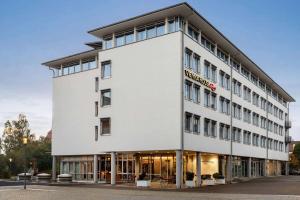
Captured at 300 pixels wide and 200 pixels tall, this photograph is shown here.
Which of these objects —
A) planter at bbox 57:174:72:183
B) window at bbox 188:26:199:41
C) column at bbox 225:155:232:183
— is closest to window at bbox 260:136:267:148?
column at bbox 225:155:232:183

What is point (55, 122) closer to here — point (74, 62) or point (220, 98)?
point (74, 62)

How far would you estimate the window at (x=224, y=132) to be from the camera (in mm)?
52200

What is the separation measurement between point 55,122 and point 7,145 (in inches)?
1967

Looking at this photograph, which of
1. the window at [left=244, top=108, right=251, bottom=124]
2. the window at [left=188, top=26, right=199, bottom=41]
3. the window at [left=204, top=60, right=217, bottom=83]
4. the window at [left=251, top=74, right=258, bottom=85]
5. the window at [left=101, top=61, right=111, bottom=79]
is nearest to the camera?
the window at [left=188, top=26, right=199, bottom=41]

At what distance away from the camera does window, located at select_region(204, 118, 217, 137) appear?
47359 mm

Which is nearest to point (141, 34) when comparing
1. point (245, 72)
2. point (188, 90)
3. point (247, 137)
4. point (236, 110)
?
point (188, 90)

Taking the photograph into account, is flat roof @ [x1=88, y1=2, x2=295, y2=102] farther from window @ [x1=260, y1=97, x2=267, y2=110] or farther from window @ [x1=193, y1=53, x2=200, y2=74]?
window @ [x1=260, y1=97, x2=267, y2=110]

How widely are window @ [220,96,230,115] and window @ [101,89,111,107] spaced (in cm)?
1365

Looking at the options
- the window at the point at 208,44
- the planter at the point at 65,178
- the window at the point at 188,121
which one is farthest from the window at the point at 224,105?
the planter at the point at 65,178

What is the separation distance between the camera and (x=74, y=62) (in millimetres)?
57062

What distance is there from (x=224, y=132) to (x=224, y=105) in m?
3.20

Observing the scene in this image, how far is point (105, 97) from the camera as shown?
47719 mm

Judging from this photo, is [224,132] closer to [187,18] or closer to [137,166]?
[137,166]

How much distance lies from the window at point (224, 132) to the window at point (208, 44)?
8.77m
